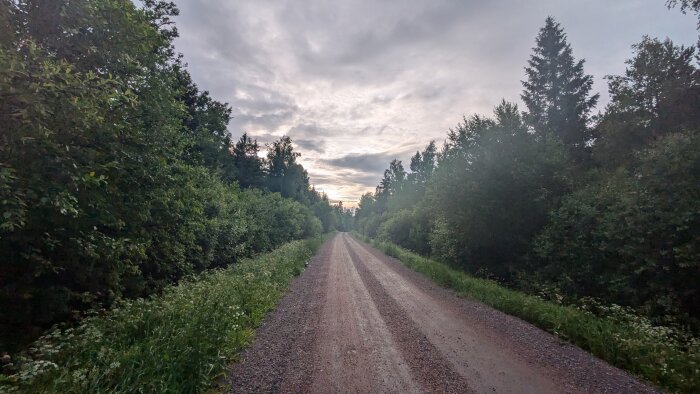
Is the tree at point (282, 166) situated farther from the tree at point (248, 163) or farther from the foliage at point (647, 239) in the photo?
the foliage at point (647, 239)

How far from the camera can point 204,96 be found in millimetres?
30516

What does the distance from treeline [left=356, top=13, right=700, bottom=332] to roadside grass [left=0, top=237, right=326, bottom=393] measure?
990 cm

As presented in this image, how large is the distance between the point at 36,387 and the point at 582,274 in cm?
1354

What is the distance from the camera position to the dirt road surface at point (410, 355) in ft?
16.8

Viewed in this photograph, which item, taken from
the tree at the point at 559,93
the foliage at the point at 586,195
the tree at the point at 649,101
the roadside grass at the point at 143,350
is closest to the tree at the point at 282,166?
the foliage at the point at 586,195

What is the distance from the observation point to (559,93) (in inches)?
1087

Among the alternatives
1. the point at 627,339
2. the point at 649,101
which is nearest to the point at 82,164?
the point at 627,339

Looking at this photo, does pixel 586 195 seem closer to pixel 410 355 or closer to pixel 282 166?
pixel 410 355

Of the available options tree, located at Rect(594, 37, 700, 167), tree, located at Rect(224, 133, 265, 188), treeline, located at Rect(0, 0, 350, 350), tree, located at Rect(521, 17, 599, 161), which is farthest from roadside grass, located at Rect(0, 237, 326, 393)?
tree, located at Rect(224, 133, 265, 188)

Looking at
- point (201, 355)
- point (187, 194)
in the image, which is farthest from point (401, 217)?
point (201, 355)

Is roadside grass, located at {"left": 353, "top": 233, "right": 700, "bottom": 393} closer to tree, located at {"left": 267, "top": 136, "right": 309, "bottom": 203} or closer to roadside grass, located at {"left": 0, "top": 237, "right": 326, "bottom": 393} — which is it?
roadside grass, located at {"left": 0, "top": 237, "right": 326, "bottom": 393}

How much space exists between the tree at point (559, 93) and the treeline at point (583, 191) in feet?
0.28

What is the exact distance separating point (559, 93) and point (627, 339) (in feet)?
90.0

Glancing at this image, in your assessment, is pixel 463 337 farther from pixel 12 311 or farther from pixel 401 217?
pixel 401 217
